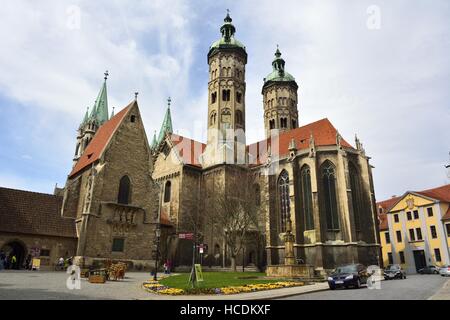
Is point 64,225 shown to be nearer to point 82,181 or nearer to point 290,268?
point 82,181

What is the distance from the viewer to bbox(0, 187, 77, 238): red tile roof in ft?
84.7

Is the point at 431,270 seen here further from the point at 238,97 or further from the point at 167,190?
the point at 238,97

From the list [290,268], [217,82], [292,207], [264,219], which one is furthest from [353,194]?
[217,82]

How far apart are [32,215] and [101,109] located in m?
39.0

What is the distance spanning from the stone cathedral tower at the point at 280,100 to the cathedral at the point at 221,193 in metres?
10.5

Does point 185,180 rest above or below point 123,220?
above

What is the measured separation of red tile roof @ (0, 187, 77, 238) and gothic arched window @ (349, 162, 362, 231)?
Answer: 2681 centimetres

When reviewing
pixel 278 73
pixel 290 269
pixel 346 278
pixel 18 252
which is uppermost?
pixel 278 73

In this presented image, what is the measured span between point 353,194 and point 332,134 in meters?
7.38

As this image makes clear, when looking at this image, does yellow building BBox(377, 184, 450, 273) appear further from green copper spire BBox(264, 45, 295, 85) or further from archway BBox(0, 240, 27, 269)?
archway BBox(0, 240, 27, 269)

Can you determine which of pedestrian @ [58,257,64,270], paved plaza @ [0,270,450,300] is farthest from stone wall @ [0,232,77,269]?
paved plaza @ [0,270,450,300]

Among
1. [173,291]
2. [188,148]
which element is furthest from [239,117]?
[173,291]

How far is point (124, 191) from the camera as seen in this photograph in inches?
1184

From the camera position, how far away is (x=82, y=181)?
102ft
